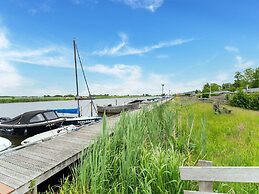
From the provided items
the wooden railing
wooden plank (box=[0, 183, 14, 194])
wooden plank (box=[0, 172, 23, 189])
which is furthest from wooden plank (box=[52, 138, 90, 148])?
the wooden railing

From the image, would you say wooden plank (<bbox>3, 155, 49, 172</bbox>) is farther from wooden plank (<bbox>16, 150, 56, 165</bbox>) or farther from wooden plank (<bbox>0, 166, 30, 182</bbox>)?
wooden plank (<bbox>0, 166, 30, 182</bbox>)

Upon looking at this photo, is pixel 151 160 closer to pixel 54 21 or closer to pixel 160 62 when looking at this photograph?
pixel 54 21

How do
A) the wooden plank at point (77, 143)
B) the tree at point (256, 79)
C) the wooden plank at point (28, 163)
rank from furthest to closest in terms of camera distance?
1. the tree at point (256, 79)
2. the wooden plank at point (77, 143)
3. the wooden plank at point (28, 163)

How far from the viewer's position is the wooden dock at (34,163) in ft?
10.7

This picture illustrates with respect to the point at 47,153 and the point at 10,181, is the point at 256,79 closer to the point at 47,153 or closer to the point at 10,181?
the point at 47,153

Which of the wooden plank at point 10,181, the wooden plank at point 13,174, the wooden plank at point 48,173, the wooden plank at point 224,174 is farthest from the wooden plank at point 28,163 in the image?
the wooden plank at point 224,174

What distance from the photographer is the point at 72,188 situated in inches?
129

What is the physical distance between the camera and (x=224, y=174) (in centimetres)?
213

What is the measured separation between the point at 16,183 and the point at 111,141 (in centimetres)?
160

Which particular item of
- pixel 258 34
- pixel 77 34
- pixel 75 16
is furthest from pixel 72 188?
pixel 258 34

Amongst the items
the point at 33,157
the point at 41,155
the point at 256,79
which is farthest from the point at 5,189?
the point at 256,79

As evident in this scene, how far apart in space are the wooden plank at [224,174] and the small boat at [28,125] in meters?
10.0

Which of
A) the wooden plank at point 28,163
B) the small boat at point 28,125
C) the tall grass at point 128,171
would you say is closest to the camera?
the tall grass at point 128,171

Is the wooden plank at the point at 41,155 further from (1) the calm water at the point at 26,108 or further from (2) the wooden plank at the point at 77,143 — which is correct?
(1) the calm water at the point at 26,108
